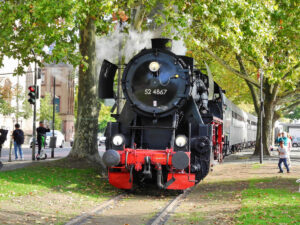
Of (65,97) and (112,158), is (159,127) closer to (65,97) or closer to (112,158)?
(112,158)

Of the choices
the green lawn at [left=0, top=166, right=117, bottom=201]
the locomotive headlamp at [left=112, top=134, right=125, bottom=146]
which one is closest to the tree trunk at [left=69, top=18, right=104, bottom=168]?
the green lawn at [left=0, top=166, right=117, bottom=201]

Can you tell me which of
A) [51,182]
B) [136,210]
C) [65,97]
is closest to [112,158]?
[136,210]

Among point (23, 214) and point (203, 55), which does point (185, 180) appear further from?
point (203, 55)

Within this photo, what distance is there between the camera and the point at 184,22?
14.3 meters

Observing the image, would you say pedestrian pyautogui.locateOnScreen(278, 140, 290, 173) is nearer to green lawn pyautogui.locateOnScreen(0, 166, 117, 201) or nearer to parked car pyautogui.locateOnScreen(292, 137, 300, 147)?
green lawn pyautogui.locateOnScreen(0, 166, 117, 201)

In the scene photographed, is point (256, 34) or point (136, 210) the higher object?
point (256, 34)

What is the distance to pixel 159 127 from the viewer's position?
1216 cm

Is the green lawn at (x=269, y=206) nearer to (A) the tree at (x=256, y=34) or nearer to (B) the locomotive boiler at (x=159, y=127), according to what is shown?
(B) the locomotive boiler at (x=159, y=127)

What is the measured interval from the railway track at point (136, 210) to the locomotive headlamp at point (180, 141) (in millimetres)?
1343

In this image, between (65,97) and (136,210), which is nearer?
(136,210)

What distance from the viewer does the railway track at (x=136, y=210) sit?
29.4ft

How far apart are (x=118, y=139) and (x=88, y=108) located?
4.70 metres

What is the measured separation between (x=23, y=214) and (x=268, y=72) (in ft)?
48.9

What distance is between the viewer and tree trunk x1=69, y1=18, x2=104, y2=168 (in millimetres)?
16438
